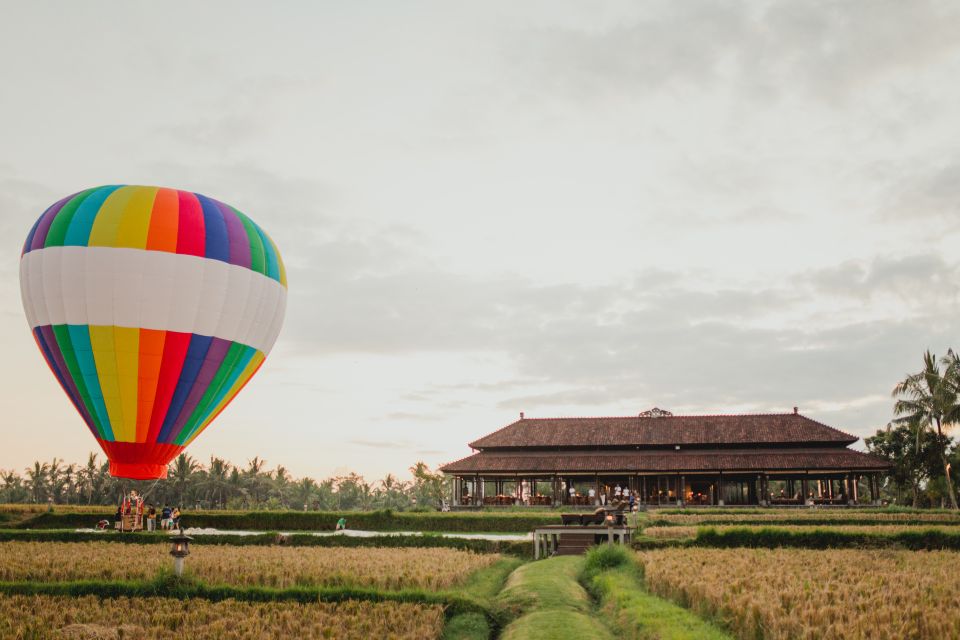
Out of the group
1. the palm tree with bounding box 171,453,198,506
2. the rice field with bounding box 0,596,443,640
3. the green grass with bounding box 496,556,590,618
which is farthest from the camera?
the palm tree with bounding box 171,453,198,506

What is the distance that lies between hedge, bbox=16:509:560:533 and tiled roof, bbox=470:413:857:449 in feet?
50.7

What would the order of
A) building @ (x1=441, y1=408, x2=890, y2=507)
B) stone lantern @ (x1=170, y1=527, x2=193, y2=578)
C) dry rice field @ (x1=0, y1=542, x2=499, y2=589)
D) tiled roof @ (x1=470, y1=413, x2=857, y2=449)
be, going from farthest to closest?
tiled roof @ (x1=470, y1=413, x2=857, y2=449) → building @ (x1=441, y1=408, x2=890, y2=507) → dry rice field @ (x1=0, y1=542, x2=499, y2=589) → stone lantern @ (x1=170, y1=527, x2=193, y2=578)

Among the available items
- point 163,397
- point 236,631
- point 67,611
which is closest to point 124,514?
point 163,397

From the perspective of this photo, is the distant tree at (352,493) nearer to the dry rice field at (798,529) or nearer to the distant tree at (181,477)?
the distant tree at (181,477)

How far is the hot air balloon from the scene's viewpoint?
26.5 m

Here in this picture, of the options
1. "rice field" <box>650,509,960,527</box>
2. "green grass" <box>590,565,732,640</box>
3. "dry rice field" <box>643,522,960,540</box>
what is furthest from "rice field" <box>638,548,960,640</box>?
"rice field" <box>650,509,960,527</box>

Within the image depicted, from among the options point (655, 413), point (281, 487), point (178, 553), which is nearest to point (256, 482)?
point (281, 487)

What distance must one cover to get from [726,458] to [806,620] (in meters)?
39.5

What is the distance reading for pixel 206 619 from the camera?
42.1 ft

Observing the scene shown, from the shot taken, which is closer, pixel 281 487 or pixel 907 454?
pixel 907 454

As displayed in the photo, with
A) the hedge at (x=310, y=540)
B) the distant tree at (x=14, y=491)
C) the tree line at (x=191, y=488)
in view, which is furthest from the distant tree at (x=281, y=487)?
the hedge at (x=310, y=540)

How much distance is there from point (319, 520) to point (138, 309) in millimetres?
15714

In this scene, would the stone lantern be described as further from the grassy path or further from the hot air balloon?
the hot air balloon

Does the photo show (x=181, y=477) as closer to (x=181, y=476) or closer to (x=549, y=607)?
(x=181, y=476)
